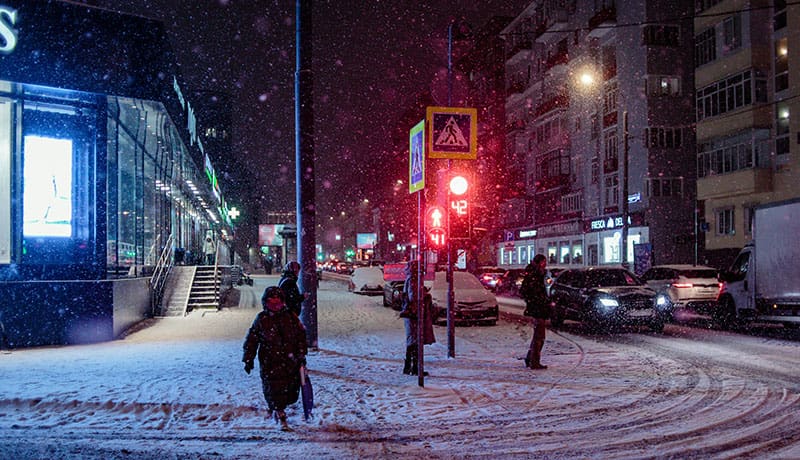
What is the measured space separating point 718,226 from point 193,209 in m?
31.2

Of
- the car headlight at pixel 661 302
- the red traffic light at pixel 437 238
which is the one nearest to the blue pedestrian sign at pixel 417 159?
the red traffic light at pixel 437 238

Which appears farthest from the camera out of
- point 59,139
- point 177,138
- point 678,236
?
point 678,236

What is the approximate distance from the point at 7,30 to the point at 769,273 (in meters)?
17.9

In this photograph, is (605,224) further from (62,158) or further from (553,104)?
(62,158)

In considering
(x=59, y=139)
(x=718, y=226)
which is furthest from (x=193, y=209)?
(x=718, y=226)

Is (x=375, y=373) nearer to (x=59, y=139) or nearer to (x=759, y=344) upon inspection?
(x=759, y=344)

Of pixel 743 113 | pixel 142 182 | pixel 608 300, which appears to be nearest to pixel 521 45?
pixel 743 113

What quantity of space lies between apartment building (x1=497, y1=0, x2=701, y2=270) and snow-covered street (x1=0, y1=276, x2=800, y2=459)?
20523 millimetres

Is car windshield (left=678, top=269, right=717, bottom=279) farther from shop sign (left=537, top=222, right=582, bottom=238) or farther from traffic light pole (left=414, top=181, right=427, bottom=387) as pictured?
shop sign (left=537, top=222, right=582, bottom=238)

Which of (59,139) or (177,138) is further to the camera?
(177,138)

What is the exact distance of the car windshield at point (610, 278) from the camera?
55.2ft

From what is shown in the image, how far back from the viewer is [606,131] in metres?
43.1

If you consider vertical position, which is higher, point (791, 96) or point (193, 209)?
point (791, 96)

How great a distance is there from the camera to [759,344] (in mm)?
13352
